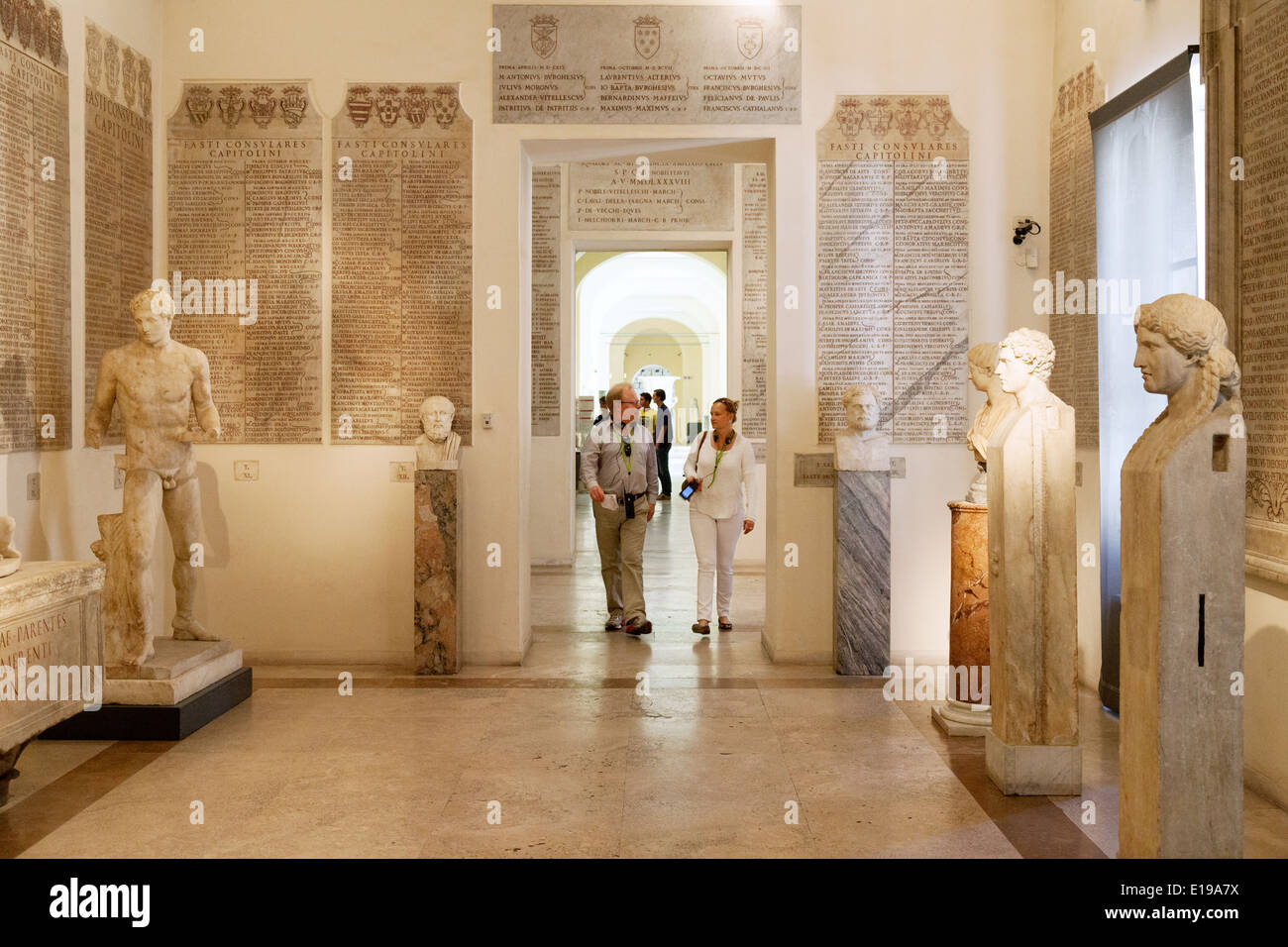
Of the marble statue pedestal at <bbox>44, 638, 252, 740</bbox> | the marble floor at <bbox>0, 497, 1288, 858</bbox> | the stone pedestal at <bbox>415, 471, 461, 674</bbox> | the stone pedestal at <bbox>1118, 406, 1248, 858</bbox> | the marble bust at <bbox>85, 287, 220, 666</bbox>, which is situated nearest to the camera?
the stone pedestal at <bbox>1118, 406, 1248, 858</bbox>

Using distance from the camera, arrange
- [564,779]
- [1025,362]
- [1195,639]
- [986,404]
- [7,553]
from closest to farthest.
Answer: [1195,639], [7,553], [1025,362], [564,779], [986,404]

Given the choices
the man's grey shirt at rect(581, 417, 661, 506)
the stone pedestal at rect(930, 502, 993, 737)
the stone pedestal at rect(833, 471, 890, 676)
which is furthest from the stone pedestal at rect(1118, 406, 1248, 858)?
the man's grey shirt at rect(581, 417, 661, 506)

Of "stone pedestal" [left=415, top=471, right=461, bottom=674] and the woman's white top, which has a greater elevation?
the woman's white top

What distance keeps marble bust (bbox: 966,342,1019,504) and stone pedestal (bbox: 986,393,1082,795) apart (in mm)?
271

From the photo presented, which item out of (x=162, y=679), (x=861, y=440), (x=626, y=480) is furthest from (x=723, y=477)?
(x=162, y=679)

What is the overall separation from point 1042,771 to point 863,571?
2.04 meters

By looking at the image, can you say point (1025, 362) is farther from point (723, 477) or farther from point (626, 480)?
point (626, 480)

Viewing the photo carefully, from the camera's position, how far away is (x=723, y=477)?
701 cm

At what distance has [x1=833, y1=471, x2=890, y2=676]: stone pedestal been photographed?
5992 mm

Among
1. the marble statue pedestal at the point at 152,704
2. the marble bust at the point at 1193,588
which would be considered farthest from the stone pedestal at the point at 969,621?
the marble statue pedestal at the point at 152,704

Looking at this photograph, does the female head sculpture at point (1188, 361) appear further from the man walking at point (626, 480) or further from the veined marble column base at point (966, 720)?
the man walking at point (626, 480)

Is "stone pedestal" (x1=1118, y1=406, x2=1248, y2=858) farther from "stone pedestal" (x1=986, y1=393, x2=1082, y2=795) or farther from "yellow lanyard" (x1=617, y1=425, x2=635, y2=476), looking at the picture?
"yellow lanyard" (x1=617, y1=425, x2=635, y2=476)

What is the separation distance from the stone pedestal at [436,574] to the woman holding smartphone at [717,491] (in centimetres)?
167

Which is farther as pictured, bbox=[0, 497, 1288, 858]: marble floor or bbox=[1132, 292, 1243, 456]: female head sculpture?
bbox=[0, 497, 1288, 858]: marble floor
